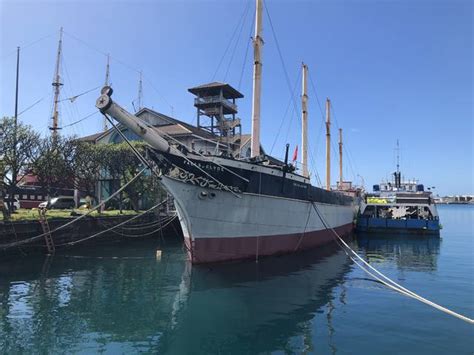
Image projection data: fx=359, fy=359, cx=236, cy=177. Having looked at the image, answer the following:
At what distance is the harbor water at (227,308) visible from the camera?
28.5 ft

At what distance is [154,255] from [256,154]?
9262 millimetres

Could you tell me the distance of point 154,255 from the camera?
2280 centimetres

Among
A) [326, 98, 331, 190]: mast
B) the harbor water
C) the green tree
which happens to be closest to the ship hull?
the harbor water

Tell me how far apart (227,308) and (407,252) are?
19572 mm

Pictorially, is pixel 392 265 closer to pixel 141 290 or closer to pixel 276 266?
pixel 276 266

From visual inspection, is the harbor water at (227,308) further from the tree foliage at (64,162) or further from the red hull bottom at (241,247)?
the tree foliage at (64,162)

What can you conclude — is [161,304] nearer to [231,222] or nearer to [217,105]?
[231,222]

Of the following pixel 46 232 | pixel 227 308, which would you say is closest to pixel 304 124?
pixel 46 232

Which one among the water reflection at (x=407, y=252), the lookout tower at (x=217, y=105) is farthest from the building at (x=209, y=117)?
the water reflection at (x=407, y=252)

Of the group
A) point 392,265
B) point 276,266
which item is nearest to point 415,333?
point 276,266

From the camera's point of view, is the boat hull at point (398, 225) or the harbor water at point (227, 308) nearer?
the harbor water at point (227, 308)

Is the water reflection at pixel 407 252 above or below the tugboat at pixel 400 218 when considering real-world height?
below

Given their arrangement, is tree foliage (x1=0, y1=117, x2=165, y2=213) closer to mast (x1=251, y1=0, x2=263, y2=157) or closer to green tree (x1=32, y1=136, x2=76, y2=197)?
green tree (x1=32, y1=136, x2=76, y2=197)

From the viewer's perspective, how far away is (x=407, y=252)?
86.0ft
